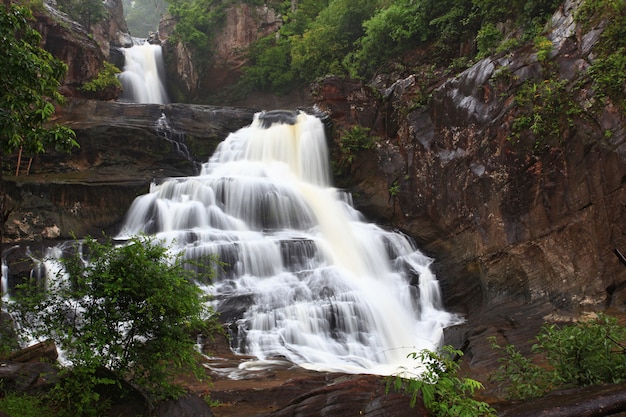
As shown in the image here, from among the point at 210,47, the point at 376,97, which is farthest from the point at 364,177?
the point at 210,47

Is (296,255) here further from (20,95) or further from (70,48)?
(70,48)

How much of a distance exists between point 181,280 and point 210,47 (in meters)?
31.9

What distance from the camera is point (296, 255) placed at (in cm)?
1480

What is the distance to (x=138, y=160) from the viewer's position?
1989cm

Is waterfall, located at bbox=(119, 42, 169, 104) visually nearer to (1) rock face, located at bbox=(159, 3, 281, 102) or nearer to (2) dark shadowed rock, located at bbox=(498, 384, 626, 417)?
(1) rock face, located at bbox=(159, 3, 281, 102)

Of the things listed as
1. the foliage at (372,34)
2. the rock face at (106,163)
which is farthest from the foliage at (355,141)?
the rock face at (106,163)

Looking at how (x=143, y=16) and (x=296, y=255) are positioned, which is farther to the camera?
(x=143, y=16)

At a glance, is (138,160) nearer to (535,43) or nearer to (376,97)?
(376,97)

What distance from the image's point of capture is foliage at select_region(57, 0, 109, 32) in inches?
1192

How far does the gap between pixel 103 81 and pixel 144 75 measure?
8.82m

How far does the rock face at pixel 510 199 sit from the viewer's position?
11.5 metres

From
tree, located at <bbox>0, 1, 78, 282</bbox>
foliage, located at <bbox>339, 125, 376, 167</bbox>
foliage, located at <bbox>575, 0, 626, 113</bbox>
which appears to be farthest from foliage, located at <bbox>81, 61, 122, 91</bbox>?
foliage, located at <bbox>575, 0, 626, 113</bbox>

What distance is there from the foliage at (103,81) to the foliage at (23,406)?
21.5 m

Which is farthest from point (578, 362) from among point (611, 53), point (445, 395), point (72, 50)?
point (72, 50)
